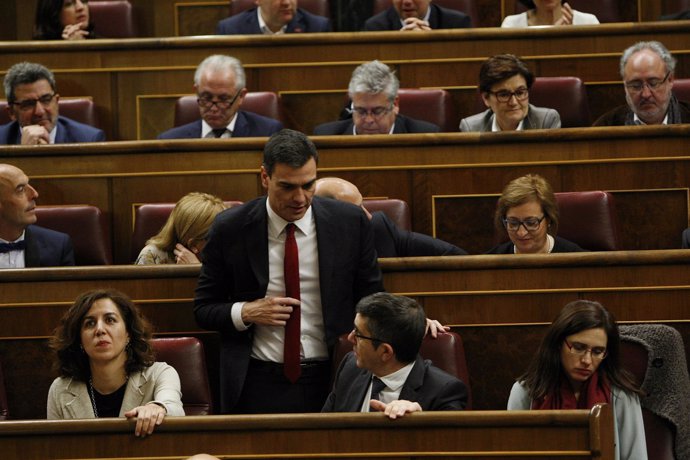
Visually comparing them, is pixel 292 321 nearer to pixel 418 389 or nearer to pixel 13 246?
pixel 418 389

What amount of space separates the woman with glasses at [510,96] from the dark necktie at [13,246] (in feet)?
2.42

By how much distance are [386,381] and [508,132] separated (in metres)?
0.63

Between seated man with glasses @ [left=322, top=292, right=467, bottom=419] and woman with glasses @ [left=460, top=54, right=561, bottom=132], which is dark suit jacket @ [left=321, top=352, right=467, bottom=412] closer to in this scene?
seated man with glasses @ [left=322, top=292, right=467, bottom=419]

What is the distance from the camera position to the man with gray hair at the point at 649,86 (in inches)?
81.4

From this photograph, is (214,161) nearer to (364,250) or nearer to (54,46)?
(364,250)

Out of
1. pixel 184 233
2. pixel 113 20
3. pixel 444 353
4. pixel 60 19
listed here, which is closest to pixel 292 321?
pixel 444 353

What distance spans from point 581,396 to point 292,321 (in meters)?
0.34

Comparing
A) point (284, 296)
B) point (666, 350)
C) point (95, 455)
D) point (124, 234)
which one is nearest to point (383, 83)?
point (124, 234)

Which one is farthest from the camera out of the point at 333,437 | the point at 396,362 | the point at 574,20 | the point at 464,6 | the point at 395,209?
the point at 464,6

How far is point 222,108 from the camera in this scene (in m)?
2.12

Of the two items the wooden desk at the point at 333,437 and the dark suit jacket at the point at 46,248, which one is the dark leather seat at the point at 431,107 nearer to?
the dark suit jacket at the point at 46,248

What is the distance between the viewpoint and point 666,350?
1490 mm

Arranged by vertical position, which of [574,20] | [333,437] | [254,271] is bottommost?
[333,437]

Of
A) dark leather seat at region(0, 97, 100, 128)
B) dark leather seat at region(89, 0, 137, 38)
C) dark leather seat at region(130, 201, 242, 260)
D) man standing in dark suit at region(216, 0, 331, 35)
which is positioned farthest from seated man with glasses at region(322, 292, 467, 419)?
dark leather seat at region(89, 0, 137, 38)
